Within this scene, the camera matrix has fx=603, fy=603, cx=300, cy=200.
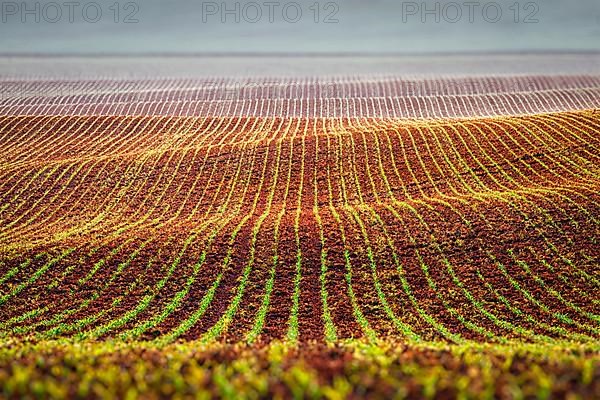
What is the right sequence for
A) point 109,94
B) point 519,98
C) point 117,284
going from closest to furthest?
point 117,284
point 519,98
point 109,94

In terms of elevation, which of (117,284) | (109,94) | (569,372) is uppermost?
(569,372)

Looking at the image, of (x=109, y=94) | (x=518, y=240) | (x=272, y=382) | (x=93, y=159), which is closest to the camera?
(x=272, y=382)

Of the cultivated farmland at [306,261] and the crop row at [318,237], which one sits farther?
the crop row at [318,237]

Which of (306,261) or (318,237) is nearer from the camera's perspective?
(306,261)

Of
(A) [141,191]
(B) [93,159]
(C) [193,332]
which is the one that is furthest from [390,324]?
(B) [93,159]

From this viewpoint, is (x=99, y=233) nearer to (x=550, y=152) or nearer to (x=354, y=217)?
(x=354, y=217)

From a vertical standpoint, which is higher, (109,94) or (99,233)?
(99,233)

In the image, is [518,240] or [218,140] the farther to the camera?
[218,140]

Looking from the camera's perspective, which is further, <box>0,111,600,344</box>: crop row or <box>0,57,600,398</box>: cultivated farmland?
<box>0,111,600,344</box>: crop row
